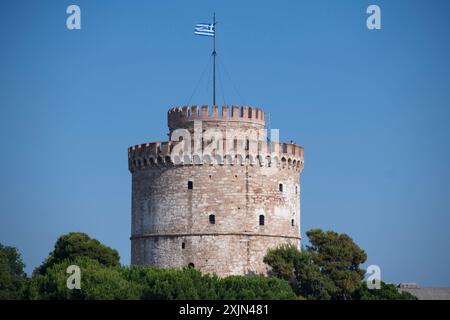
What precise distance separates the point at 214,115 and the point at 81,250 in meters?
9.50

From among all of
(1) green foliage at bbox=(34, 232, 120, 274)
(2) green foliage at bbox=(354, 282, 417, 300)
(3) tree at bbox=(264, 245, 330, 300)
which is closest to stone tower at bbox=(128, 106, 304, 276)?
(3) tree at bbox=(264, 245, 330, 300)

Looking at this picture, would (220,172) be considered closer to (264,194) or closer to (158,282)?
(264,194)

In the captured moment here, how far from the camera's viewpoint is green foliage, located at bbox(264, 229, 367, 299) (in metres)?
66.6

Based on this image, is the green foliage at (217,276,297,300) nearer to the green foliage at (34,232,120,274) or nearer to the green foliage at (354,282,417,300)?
the green foliage at (354,282,417,300)

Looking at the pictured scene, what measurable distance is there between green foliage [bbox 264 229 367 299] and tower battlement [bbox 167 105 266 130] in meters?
6.57

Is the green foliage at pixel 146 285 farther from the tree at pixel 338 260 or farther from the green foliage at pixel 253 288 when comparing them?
the tree at pixel 338 260

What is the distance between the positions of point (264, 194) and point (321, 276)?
16.1 feet

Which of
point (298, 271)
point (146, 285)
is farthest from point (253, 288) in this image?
point (298, 271)

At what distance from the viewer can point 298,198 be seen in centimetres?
7006

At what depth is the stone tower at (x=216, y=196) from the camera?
220ft

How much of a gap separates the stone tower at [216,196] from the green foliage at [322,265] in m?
1.10
